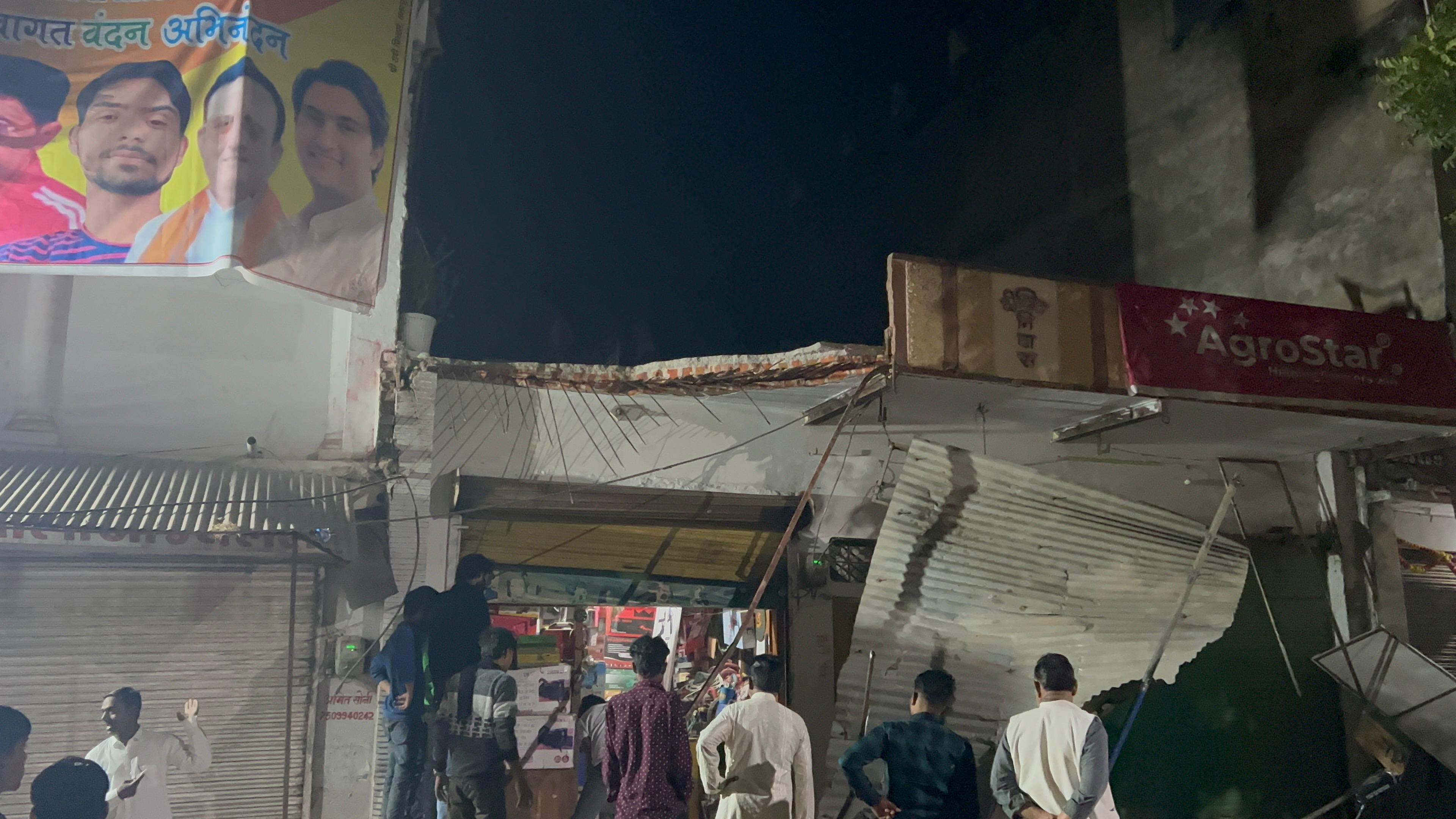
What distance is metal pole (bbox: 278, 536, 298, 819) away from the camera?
539cm

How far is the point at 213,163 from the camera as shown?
559 cm

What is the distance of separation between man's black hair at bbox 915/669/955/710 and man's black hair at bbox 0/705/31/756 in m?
4.52

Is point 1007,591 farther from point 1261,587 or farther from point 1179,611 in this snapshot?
point 1261,587

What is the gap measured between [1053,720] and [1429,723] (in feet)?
13.2

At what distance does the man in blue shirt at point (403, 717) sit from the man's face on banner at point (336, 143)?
2.89m

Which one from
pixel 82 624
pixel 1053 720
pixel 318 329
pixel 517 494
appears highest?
pixel 318 329

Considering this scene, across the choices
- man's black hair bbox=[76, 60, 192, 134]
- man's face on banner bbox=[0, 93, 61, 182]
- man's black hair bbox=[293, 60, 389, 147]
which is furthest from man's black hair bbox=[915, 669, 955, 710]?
man's face on banner bbox=[0, 93, 61, 182]

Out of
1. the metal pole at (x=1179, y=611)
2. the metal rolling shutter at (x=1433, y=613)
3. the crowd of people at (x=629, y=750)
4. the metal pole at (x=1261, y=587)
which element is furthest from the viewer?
the metal rolling shutter at (x=1433, y=613)

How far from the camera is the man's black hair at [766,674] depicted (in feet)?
16.7

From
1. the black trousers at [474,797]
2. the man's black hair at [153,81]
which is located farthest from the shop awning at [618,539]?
the man's black hair at [153,81]

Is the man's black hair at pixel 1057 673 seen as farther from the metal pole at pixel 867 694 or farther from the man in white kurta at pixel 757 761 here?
the metal pole at pixel 867 694

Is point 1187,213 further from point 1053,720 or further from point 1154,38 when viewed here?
point 1053,720

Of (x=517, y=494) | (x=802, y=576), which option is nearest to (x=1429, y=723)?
(x=802, y=576)

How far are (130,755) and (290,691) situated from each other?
0.83m
